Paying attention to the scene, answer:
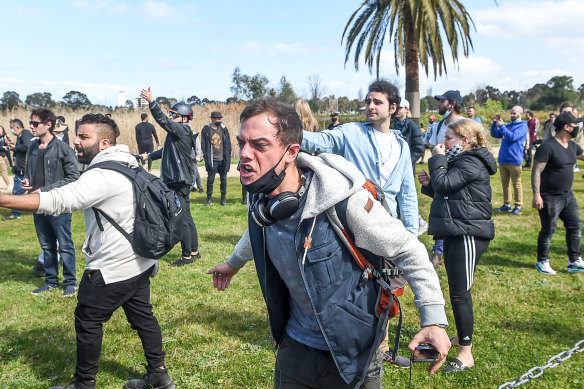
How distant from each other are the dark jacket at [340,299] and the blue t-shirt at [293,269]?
0.27ft

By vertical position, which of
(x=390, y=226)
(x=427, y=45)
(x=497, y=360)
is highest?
(x=427, y=45)

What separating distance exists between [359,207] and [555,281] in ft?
17.7

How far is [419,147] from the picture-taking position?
23.8ft

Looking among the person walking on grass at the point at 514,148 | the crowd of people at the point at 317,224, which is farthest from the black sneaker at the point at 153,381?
the person walking on grass at the point at 514,148

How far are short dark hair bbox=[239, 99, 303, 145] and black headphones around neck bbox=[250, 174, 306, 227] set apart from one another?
235 millimetres

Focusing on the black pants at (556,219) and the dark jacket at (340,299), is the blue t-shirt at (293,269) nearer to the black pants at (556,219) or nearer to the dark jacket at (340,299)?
the dark jacket at (340,299)

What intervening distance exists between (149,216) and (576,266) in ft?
19.3

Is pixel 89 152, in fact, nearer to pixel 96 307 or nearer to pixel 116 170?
pixel 116 170

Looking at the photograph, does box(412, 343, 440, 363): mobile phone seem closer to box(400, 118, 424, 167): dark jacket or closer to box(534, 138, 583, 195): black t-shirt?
box(534, 138, 583, 195): black t-shirt

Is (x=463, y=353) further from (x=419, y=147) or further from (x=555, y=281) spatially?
(x=419, y=147)

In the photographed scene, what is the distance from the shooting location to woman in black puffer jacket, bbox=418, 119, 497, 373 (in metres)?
3.91

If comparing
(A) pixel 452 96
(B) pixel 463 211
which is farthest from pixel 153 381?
(A) pixel 452 96

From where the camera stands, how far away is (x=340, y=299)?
1.97 metres

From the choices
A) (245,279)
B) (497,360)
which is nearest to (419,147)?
(245,279)
